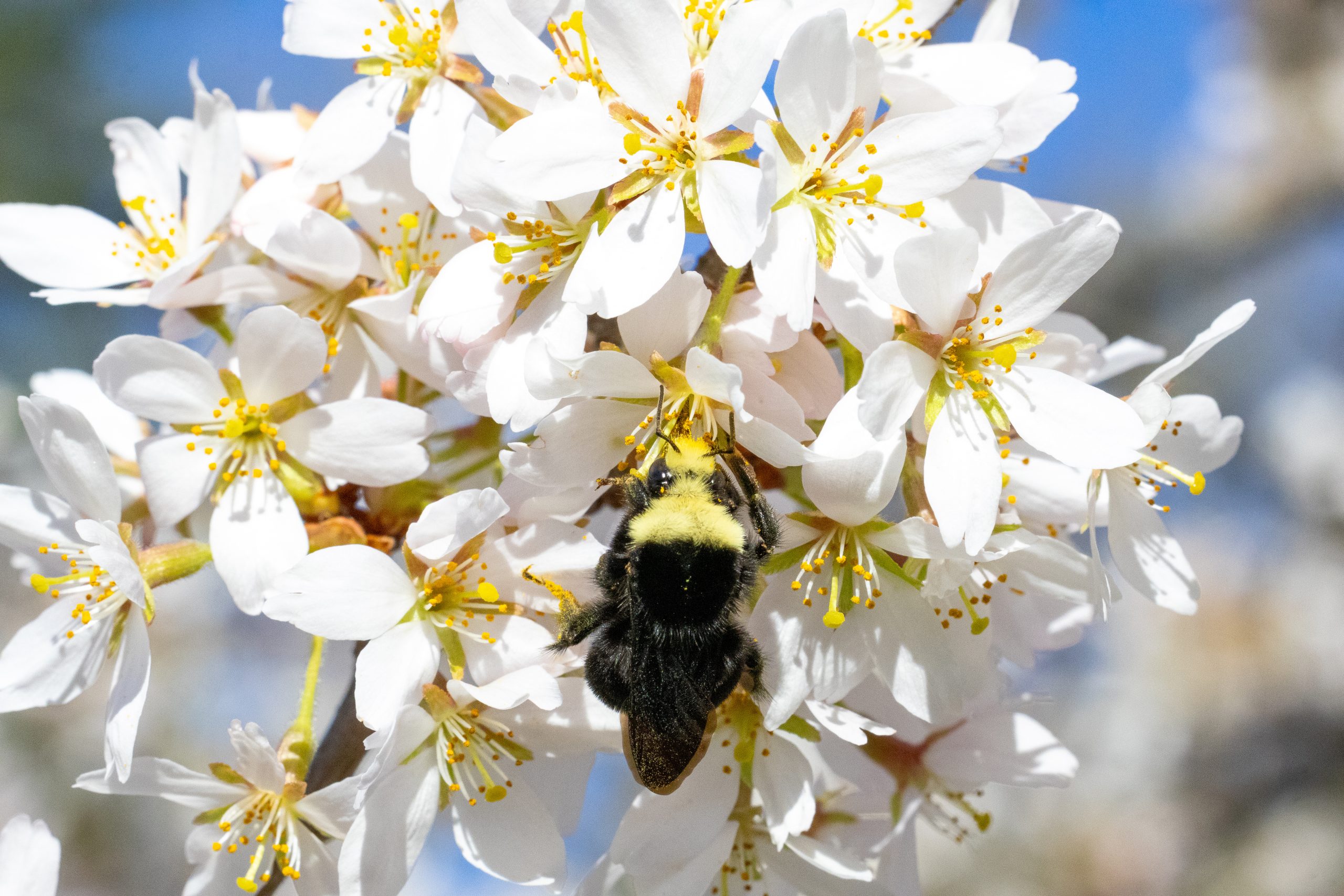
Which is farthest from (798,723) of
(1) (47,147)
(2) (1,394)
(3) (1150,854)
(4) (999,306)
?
(1) (47,147)

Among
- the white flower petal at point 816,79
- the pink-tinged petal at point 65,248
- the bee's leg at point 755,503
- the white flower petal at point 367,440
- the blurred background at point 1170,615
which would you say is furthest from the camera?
the blurred background at point 1170,615

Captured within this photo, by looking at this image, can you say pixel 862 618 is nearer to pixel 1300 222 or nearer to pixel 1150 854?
pixel 1150 854

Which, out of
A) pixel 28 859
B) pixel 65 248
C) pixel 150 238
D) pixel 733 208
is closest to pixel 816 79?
pixel 733 208

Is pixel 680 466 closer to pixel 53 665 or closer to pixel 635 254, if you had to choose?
pixel 635 254

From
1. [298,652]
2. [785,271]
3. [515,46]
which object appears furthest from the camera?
[298,652]

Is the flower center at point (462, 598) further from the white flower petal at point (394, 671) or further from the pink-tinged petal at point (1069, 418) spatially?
the pink-tinged petal at point (1069, 418)

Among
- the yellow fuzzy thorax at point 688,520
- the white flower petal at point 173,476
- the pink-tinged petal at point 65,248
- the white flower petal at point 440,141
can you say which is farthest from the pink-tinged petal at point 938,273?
the pink-tinged petal at point 65,248
